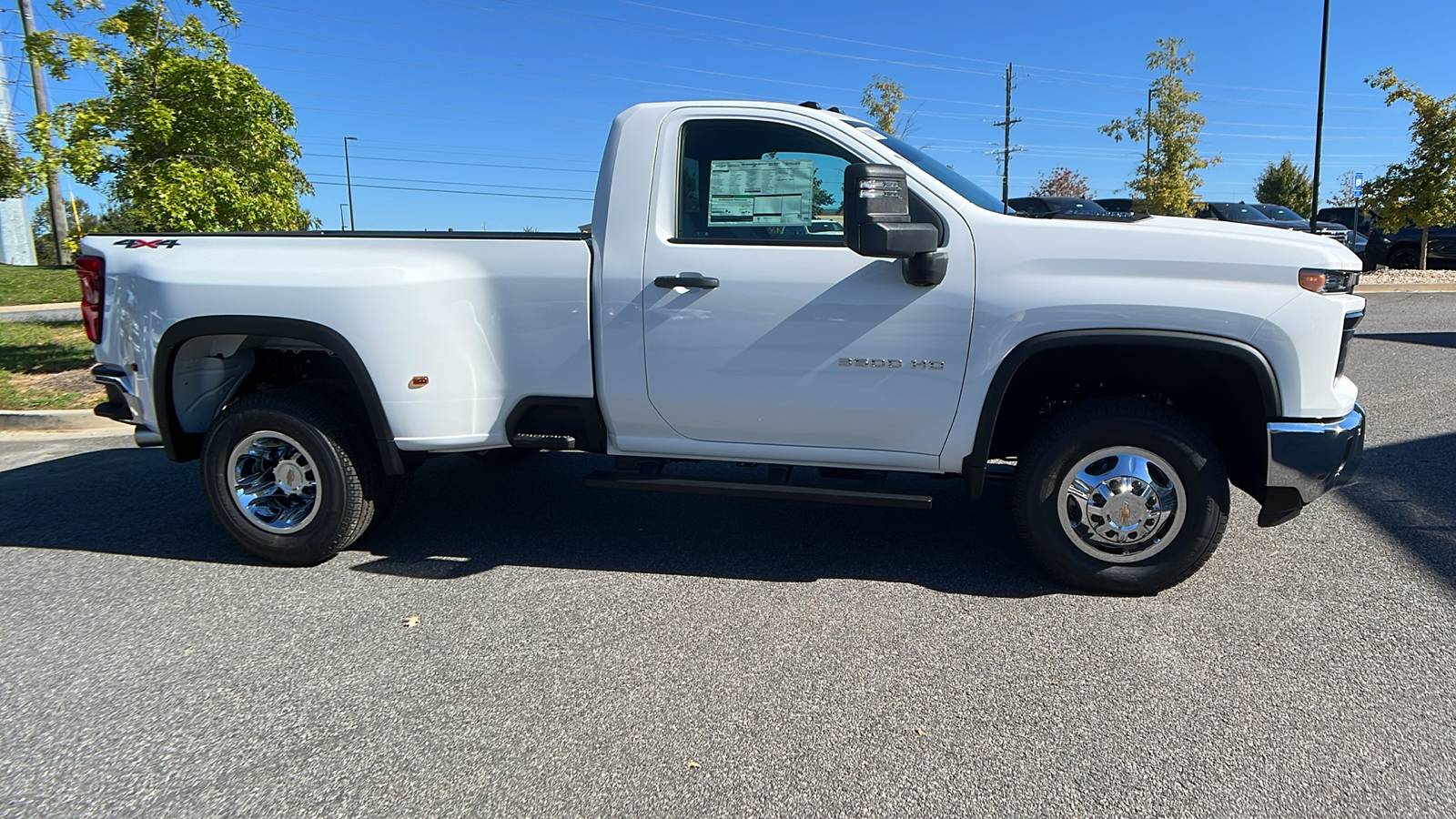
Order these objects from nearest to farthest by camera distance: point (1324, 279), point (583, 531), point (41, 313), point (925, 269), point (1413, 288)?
1. point (1324, 279)
2. point (925, 269)
3. point (583, 531)
4. point (41, 313)
5. point (1413, 288)

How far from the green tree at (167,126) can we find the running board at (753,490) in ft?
22.4

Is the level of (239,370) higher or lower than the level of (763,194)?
lower

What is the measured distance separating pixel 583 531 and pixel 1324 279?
351 centimetres

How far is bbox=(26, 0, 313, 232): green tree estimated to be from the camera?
28.6 feet

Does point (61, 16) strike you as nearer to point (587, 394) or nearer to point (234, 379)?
point (234, 379)

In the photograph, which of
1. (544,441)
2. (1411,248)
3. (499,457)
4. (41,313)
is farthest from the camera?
(1411,248)

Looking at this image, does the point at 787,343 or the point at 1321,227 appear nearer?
the point at 787,343

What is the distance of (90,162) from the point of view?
8648 millimetres

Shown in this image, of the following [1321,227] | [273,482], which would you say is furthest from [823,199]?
→ [1321,227]

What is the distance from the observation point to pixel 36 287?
18.6m

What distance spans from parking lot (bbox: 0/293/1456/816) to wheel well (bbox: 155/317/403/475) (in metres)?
0.65

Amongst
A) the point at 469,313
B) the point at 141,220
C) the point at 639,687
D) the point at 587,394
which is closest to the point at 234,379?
the point at 469,313

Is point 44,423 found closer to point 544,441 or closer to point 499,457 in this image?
point 499,457

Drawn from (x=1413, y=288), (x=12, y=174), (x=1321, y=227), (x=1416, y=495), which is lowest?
(x=1416, y=495)
